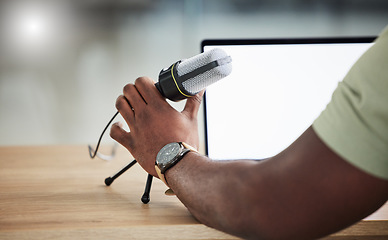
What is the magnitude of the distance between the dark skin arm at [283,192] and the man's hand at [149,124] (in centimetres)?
6

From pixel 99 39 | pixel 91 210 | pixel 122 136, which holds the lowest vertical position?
pixel 91 210

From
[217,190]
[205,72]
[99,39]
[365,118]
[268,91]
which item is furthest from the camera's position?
[99,39]

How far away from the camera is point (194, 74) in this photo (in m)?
0.61

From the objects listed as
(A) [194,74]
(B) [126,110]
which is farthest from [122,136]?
(A) [194,74]

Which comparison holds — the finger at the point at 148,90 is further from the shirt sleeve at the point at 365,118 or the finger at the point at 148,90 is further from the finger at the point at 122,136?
the shirt sleeve at the point at 365,118

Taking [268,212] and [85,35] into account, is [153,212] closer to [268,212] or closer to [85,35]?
[268,212]

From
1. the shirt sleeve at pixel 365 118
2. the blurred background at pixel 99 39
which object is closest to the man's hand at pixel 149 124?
the shirt sleeve at pixel 365 118

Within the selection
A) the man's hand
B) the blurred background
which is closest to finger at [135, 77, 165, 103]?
the man's hand

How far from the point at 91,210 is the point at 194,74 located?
0.27 metres

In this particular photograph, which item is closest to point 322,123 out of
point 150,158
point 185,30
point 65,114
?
point 150,158

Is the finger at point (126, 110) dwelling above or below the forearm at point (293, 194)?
above

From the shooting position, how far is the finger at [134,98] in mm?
629

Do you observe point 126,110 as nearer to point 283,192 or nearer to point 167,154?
point 167,154

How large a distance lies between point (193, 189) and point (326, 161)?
19cm
